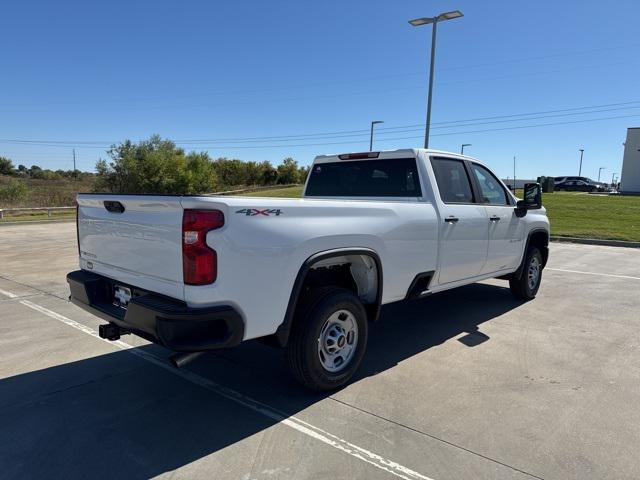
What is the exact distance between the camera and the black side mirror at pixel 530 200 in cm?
611

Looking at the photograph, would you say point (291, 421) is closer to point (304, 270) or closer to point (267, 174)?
point (304, 270)

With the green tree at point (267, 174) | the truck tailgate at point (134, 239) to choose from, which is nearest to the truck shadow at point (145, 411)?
the truck tailgate at point (134, 239)

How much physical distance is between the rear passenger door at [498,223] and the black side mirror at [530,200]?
3.3 inches

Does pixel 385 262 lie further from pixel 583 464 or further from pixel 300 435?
pixel 583 464

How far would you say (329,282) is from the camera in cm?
408

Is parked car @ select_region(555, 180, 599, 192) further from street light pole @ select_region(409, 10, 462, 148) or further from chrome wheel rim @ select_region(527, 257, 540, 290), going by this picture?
chrome wheel rim @ select_region(527, 257, 540, 290)

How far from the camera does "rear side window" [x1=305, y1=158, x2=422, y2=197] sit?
489 centimetres

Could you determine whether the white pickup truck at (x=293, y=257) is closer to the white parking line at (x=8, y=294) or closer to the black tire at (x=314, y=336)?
the black tire at (x=314, y=336)

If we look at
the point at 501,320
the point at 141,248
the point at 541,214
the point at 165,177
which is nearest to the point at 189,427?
the point at 141,248

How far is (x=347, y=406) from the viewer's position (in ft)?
11.8

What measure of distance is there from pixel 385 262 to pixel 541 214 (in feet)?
13.1

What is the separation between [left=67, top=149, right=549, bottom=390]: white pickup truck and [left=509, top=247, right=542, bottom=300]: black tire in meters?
1.45

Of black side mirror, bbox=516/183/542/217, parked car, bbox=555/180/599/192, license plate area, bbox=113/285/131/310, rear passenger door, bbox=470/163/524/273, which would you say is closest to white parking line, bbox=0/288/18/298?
license plate area, bbox=113/285/131/310

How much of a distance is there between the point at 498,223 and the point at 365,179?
178 cm
